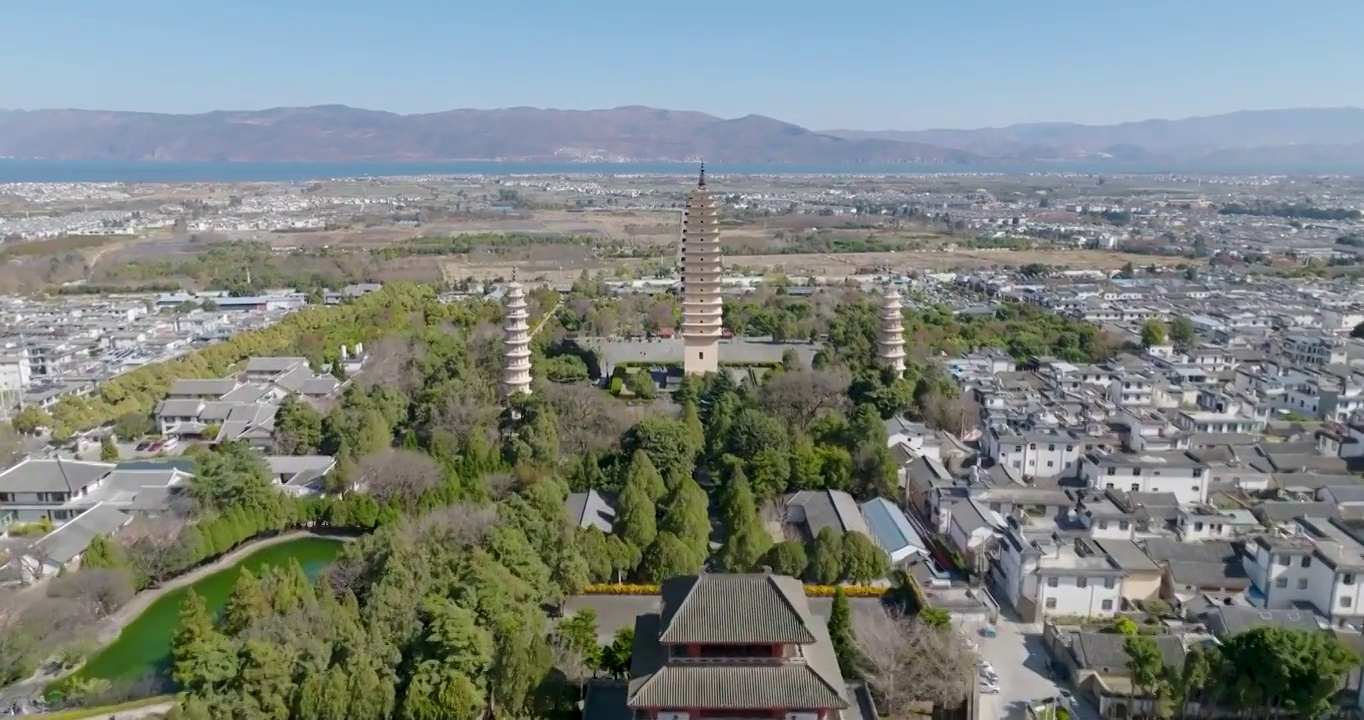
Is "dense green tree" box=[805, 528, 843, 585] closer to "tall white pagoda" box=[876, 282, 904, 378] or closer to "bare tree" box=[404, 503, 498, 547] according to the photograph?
"bare tree" box=[404, 503, 498, 547]

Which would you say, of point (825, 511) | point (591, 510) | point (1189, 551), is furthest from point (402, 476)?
point (1189, 551)

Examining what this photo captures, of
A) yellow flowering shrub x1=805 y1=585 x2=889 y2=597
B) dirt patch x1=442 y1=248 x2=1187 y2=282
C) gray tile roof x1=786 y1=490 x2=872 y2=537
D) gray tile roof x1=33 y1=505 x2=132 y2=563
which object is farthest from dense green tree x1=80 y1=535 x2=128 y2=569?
dirt patch x1=442 y1=248 x2=1187 y2=282

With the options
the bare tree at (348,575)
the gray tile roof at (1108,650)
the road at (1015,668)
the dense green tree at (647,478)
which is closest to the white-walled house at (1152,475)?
the road at (1015,668)

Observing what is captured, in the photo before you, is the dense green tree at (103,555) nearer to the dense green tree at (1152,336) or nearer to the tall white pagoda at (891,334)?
the tall white pagoda at (891,334)

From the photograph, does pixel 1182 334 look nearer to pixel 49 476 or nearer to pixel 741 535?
pixel 741 535

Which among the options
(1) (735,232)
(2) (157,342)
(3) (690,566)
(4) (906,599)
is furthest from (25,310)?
(1) (735,232)

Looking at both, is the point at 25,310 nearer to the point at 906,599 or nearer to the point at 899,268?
the point at 906,599
